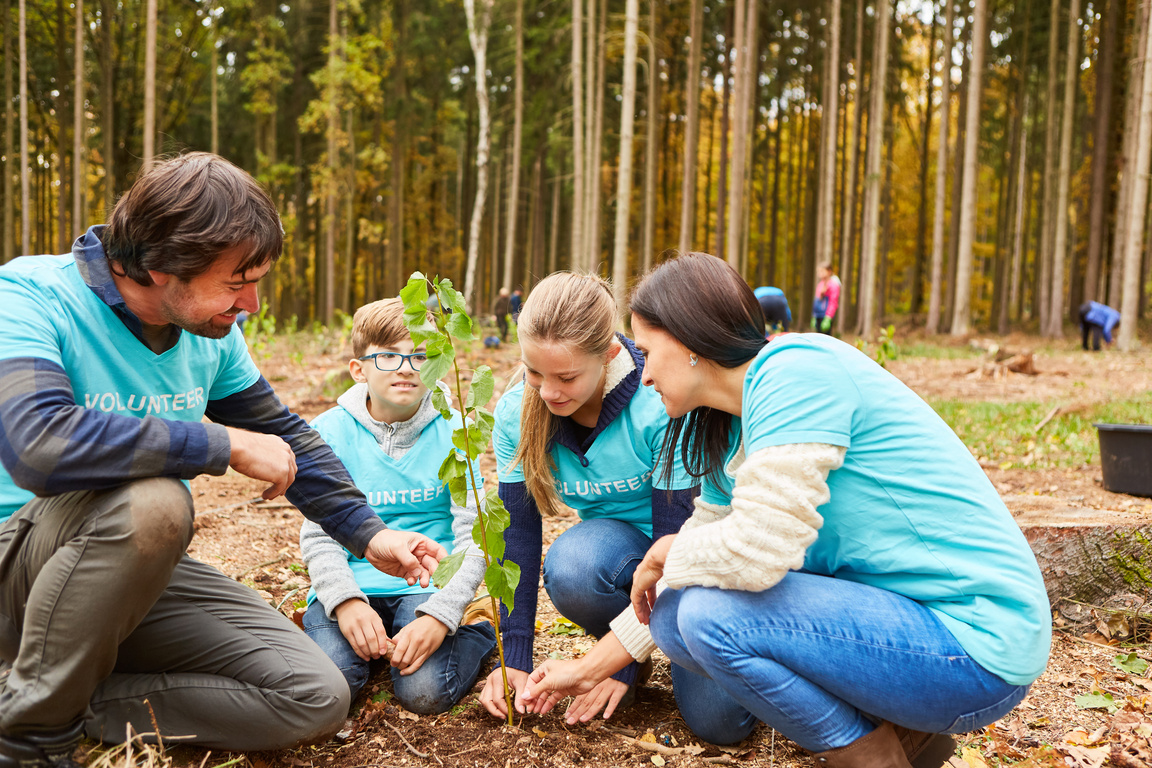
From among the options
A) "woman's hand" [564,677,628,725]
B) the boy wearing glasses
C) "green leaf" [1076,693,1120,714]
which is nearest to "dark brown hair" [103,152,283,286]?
the boy wearing glasses

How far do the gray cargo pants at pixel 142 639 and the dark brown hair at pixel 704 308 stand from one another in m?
1.09

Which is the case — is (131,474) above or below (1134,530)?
above

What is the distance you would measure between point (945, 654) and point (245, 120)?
23.9m

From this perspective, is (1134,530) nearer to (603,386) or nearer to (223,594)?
(603,386)

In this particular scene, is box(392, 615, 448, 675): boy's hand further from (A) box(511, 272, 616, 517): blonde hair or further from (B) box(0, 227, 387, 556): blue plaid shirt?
(B) box(0, 227, 387, 556): blue plaid shirt

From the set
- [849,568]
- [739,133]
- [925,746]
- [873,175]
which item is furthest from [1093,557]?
[873,175]

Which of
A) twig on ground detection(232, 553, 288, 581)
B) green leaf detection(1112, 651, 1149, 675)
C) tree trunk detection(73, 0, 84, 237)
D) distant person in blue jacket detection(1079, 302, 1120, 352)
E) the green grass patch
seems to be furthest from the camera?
tree trunk detection(73, 0, 84, 237)

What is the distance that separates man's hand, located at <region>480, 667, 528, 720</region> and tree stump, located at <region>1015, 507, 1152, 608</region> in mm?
1818

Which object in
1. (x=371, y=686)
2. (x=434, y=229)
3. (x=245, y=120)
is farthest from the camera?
(x=434, y=229)

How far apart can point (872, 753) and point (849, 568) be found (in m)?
0.36

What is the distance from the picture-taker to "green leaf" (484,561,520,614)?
6.47 feet

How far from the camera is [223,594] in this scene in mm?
2051

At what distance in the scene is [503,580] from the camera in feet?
6.54

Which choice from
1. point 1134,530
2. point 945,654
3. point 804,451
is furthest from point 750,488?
point 1134,530
